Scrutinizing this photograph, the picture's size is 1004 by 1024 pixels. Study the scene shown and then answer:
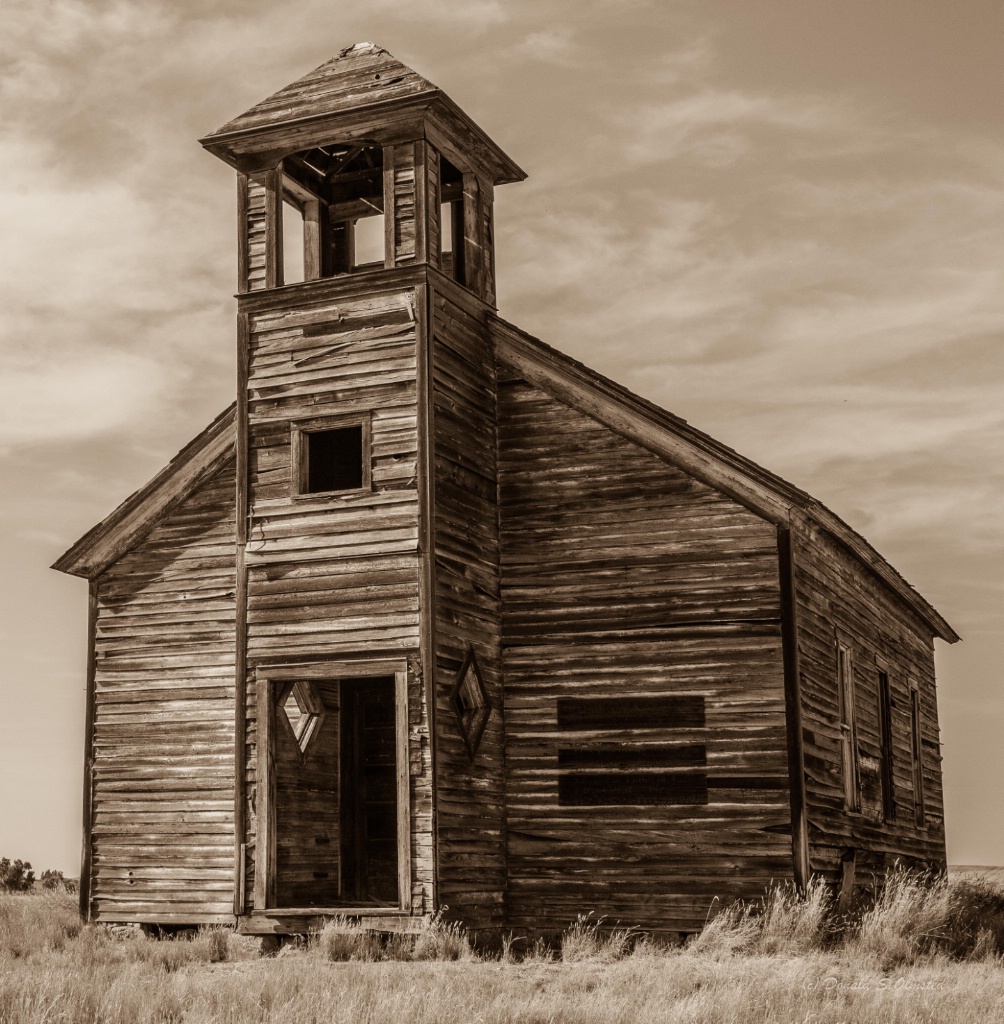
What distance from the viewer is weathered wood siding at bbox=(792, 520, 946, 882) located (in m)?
18.4

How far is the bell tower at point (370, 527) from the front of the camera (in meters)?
17.2

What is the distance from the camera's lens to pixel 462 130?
63.2ft

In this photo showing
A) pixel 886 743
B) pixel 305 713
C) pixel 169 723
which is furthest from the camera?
pixel 886 743

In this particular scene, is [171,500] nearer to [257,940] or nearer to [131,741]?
[131,741]

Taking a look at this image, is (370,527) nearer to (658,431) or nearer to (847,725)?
(658,431)

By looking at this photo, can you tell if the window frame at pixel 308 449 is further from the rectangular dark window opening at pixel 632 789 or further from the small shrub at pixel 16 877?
the small shrub at pixel 16 877

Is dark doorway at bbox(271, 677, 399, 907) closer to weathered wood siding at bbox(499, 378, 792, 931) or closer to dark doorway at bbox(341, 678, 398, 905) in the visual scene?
dark doorway at bbox(341, 678, 398, 905)

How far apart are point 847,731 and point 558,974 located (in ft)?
23.3

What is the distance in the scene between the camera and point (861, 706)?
2172 centimetres

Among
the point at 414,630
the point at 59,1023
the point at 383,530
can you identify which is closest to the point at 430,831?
the point at 414,630

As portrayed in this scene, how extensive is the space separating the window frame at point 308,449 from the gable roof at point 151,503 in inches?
92.2

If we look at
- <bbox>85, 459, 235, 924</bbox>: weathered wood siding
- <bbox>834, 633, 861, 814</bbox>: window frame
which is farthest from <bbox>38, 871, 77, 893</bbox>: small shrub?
<bbox>834, 633, 861, 814</bbox>: window frame

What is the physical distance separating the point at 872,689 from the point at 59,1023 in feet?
46.6

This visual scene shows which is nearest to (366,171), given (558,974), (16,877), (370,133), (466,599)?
(370,133)
